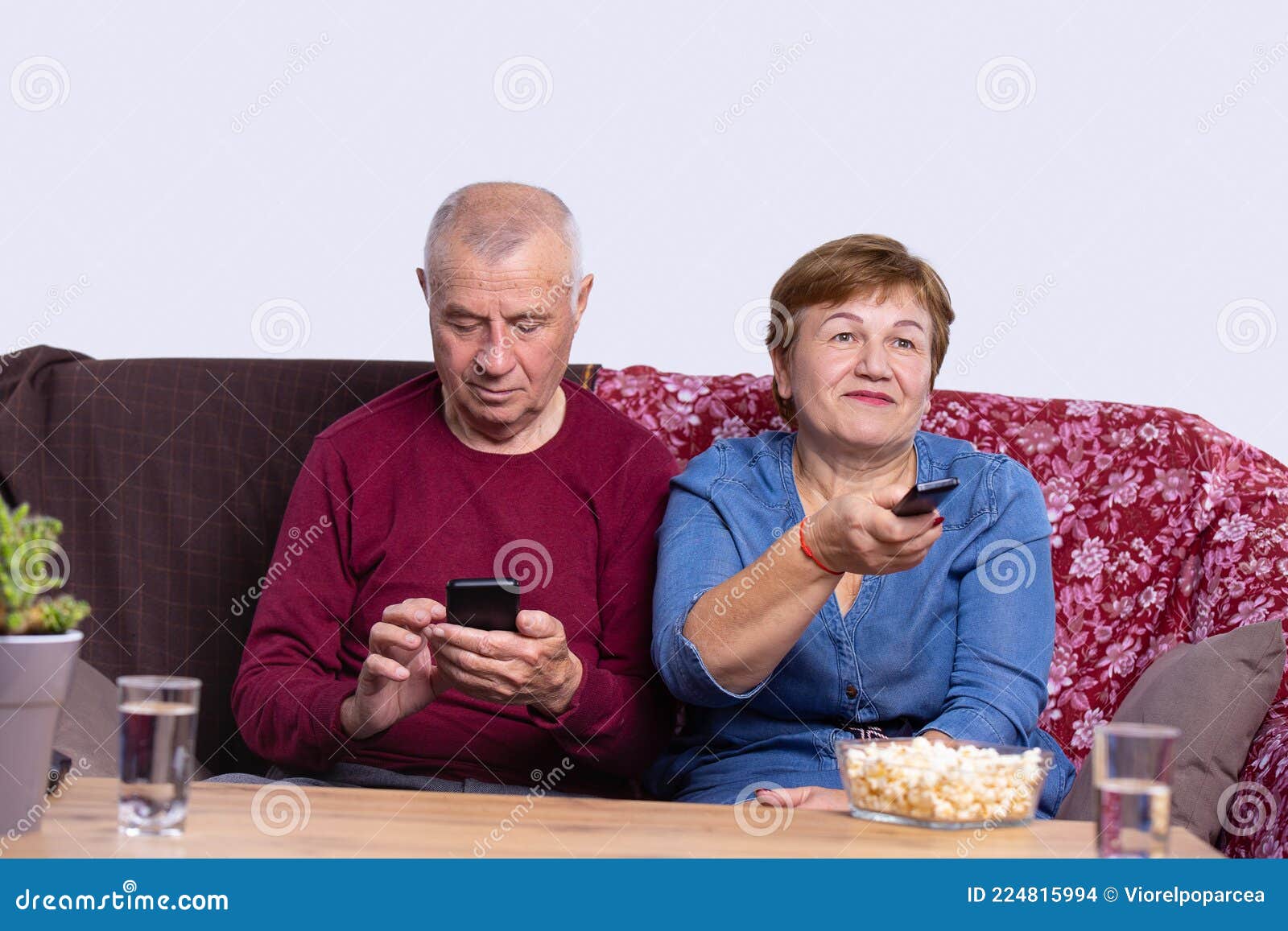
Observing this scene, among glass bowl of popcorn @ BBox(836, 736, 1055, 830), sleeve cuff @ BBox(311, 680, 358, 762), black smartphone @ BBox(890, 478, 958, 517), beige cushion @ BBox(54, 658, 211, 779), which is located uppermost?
black smartphone @ BBox(890, 478, 958, 517)

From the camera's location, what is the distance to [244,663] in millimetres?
2023

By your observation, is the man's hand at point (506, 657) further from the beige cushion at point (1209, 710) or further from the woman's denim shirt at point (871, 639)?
the beige cushion at point (1209, 710)

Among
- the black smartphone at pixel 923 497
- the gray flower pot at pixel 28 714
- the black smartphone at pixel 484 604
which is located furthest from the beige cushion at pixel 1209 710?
the gray flower pot at pixel 28 714

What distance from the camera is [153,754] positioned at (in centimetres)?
120

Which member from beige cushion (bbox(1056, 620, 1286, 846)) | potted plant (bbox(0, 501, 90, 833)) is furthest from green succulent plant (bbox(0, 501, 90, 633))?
beige cushion (bbox(1056, 620, 1286, 846))

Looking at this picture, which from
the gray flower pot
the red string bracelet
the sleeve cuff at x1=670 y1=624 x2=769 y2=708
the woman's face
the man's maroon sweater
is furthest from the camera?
the woman's face

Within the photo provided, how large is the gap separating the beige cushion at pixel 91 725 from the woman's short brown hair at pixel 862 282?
4.20 ft

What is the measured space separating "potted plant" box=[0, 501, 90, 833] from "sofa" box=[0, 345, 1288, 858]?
131 cm

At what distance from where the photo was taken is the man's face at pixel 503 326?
2070 millimetres

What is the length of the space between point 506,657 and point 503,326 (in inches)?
24.3

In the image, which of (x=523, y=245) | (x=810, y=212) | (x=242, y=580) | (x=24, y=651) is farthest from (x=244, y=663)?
(x=810, y=212)

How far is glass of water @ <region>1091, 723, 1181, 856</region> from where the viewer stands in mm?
1182

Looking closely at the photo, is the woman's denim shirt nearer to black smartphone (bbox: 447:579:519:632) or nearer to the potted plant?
black smartphone (bbox: 447:579:519:632)
